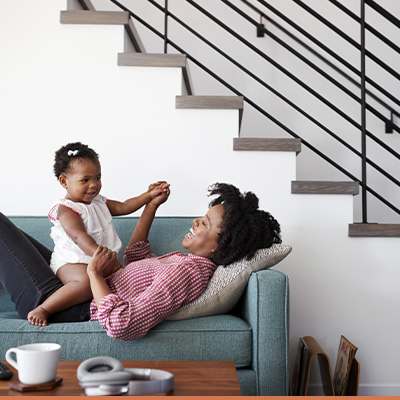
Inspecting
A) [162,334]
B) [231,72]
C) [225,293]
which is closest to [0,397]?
[162,334]

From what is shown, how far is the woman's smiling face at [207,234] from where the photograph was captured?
1.79 meters

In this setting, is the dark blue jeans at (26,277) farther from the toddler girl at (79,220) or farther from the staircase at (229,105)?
the staircase at (229,105)

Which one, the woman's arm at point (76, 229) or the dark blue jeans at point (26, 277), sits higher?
the woman's arm at point (76, 229)

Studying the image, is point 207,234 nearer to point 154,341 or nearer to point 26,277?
point 154,341

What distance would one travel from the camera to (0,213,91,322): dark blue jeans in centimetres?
181

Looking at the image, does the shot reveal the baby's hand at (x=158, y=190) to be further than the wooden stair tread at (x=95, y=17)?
No

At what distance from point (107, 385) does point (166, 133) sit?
5.84ft

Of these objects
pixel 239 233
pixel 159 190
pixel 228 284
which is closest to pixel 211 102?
pixel 159 190

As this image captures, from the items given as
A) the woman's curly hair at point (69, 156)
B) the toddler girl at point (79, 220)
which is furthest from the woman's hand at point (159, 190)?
the woman's curly hair at point (69, 156)

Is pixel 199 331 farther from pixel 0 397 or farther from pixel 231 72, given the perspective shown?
pixel 231 72

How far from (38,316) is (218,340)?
0.60 metres

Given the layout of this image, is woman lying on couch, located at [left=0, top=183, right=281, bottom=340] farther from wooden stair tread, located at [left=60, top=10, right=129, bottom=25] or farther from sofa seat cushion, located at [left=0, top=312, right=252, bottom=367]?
wooden stair tread, located at [left=60, top=10, right=129, bottom=25]

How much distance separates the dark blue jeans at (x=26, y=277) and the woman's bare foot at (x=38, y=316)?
7 centimetres

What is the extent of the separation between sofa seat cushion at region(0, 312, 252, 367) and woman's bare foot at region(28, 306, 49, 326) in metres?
0.02
